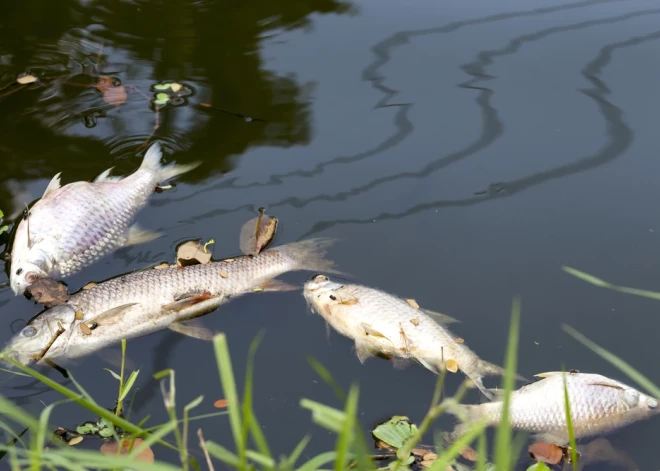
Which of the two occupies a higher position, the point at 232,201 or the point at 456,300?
the point at 232,201

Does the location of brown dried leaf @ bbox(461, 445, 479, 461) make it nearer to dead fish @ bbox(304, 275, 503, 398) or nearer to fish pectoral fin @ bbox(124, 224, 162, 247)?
dead fish @ bbox(304, 275, 503, 398)

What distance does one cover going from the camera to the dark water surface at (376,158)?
3092 mm

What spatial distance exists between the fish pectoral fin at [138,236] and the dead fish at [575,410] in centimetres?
190

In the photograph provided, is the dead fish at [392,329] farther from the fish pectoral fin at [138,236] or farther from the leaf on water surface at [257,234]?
the fish pectoral fin at [138,236]

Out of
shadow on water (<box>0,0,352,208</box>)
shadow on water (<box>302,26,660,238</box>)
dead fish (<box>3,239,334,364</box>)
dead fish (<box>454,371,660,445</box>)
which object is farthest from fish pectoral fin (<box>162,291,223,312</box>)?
dead fish (<box>454,371,660,445</box>)

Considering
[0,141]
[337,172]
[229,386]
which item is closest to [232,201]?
[337,172]

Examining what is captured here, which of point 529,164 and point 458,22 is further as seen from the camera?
point 458,22

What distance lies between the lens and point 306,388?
2.96m

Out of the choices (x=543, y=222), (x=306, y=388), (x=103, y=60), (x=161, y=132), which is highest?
(x=103, y=60)

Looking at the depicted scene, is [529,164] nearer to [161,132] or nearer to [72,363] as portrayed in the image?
[161,132]

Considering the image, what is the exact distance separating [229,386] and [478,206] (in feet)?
8.57

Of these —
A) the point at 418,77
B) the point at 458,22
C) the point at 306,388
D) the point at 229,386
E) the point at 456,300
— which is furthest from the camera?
the point at 458,22

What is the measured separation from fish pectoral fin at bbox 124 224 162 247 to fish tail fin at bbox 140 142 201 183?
0.41 metres

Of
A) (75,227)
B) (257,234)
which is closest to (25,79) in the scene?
(75,227)
